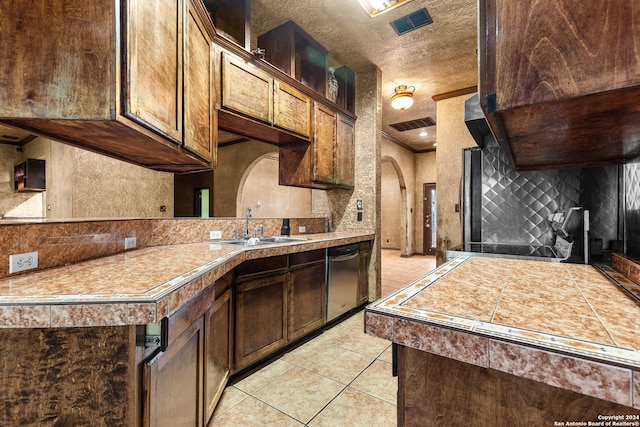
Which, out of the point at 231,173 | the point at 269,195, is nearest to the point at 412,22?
the point at 231,173

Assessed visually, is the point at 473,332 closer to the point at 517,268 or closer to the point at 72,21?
the point at 517,268

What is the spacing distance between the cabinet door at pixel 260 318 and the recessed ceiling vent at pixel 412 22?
2.67 meters

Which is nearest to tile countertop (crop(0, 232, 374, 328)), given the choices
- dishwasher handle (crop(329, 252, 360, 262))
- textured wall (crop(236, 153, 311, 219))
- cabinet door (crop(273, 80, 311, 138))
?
dishwasher handle (crop(329, 252, 360, 262))

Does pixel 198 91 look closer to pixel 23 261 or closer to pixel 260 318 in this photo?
pixel 23 261

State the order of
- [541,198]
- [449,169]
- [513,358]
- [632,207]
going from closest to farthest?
[513,358] < [632,207] < [541,198] < [449,169]

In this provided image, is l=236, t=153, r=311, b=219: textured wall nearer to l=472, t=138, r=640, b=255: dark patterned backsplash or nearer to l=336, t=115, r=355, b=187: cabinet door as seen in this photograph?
l=336, t=115, r=355, b=187: cabinet door

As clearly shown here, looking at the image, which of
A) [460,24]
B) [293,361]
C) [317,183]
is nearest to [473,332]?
[293,361]

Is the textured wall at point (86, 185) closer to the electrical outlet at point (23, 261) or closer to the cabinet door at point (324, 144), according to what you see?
the electrical outlet at point (23, 261)

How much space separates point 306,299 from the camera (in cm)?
250

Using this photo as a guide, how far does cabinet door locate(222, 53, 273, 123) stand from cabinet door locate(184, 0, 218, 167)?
14cm

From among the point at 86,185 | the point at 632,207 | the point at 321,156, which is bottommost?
the point at 632,207

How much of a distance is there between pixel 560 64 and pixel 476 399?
2.58 ft

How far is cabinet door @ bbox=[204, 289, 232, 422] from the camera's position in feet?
4.65

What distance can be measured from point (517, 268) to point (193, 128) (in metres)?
1.91
